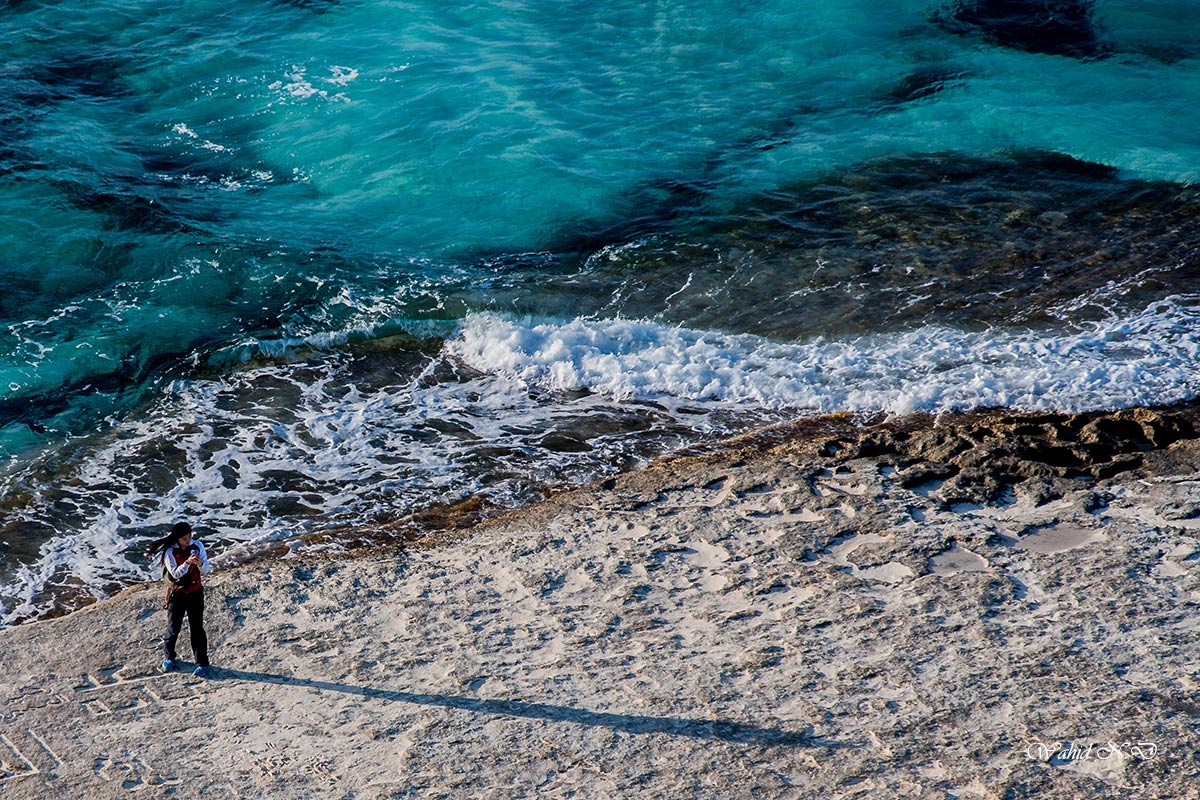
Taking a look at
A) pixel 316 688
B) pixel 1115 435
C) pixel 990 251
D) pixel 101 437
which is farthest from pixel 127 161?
pixel 1115 435

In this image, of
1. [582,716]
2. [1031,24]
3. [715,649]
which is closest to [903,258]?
[715,649]

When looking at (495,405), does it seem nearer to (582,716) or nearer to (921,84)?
(582,716)

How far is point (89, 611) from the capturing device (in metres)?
8.81

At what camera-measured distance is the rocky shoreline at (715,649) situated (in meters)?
6.93

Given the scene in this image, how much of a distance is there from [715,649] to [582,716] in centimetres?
120

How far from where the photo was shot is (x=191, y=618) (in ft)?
26.1

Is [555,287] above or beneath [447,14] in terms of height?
beneath

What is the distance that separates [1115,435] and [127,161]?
14.8 m

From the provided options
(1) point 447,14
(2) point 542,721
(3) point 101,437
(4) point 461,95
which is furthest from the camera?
(1) point 447,14

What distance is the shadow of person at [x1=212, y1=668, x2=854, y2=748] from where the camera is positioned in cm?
710

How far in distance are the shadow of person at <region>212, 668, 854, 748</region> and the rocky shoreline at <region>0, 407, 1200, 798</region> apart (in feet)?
0.08

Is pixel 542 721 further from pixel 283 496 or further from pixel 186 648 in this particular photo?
pixel 283 496

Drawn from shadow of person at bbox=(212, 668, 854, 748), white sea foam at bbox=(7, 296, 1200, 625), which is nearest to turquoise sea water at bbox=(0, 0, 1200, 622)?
white sea foam at bbox=(7, 296, 1200, 625)

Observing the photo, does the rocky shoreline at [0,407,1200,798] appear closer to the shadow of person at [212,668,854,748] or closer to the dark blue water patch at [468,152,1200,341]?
the shadow of person at [212,668,854,748]
